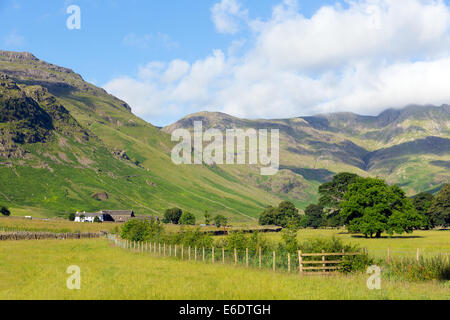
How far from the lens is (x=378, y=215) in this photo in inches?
3875

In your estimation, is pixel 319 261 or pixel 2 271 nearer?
pixel 319 261

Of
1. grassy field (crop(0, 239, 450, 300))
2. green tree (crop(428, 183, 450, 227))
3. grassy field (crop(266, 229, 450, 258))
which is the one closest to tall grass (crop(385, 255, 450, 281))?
grassy field (crop(0, 239, 450, 300))

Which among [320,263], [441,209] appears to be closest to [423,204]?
[441,209]

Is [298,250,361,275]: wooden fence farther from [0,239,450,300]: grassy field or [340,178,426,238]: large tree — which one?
[340,178,426,238]: large tree

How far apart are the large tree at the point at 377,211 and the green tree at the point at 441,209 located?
132ft

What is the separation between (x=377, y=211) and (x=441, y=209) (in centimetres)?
5795

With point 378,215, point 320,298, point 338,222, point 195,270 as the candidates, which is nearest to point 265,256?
point 195,270

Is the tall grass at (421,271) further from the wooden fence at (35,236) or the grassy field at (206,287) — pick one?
the wooden fence at (35,236)

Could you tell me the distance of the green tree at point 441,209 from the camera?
142750 mm

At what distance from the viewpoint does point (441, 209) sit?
14425 centimetres

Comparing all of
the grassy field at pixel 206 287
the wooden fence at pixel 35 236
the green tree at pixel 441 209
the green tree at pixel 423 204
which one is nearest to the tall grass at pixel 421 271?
the grassy field at pixel 206 287

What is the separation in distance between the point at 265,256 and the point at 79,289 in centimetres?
2276

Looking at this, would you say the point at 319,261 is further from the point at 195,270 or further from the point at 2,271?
the point at 2,271

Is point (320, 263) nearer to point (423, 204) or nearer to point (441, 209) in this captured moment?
point (441, 209)
